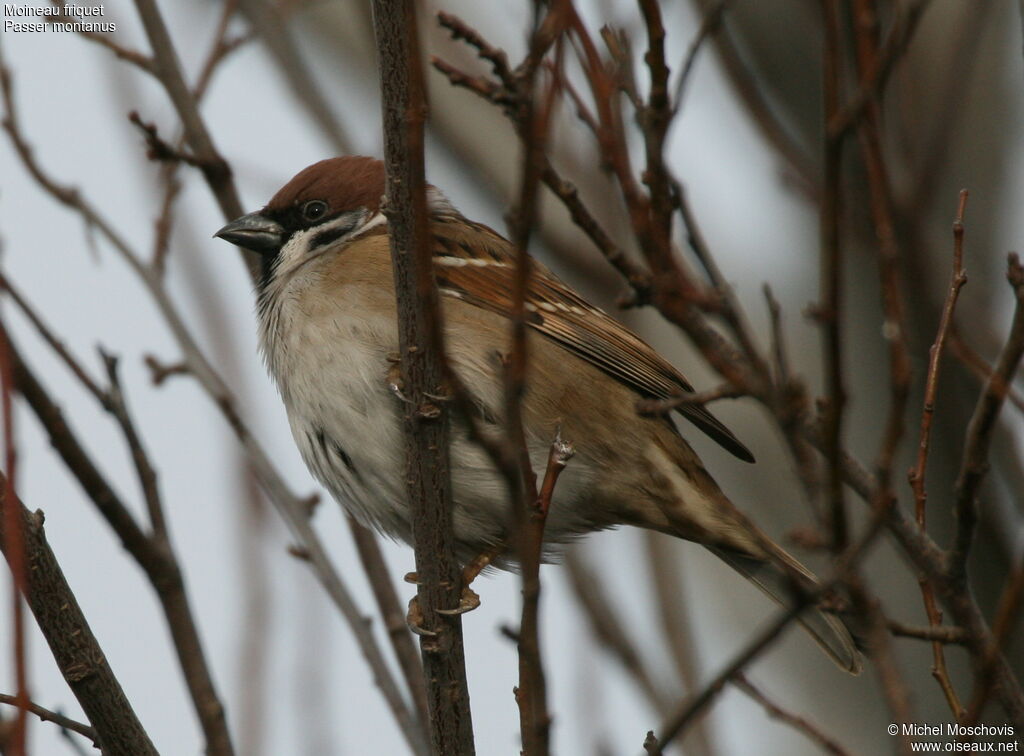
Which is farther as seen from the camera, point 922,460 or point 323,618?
point 323,618

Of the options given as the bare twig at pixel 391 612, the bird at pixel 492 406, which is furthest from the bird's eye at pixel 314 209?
the bare twig at pixel 391 612

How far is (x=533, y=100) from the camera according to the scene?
1905 millimetres

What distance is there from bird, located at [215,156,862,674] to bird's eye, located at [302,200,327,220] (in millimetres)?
344

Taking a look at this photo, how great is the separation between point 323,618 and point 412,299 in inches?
78.1

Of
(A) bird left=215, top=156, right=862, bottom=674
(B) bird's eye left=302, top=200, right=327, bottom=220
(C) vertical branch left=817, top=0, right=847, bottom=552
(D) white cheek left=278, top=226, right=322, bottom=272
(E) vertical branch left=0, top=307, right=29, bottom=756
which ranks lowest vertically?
(E) vertical branch left=0, top=307, right=29, bottom=756

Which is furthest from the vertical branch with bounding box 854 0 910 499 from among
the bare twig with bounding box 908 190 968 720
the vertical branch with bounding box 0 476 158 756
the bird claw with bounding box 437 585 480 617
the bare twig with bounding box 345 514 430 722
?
the bare twig with bounding box 345 514 430 722

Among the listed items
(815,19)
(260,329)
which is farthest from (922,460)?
(815,19)

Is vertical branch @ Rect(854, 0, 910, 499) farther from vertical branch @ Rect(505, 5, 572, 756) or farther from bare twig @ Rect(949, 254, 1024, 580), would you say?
vertical branch @ Rect(505, 5, 572, 756)

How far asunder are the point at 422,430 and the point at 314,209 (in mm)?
1876

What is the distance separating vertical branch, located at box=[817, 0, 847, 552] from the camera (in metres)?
1.79

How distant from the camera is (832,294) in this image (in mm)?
1781

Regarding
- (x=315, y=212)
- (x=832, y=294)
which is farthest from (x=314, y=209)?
(x=832, y=294)

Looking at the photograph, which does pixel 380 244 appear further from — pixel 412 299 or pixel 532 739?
pixel 532 739

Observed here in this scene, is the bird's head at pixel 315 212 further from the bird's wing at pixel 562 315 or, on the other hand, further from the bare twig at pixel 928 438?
the bare twig at pixel 928 438
